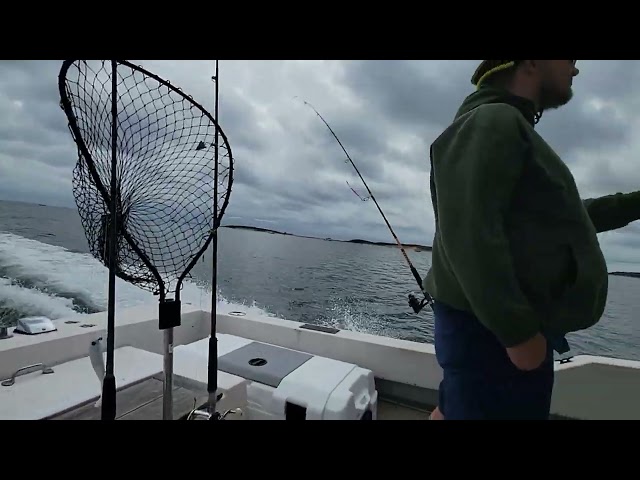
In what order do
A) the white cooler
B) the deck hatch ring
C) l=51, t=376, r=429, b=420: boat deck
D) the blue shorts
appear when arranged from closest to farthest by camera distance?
the blue shorts → l=51, t=376, r=429, b=420: boat deck → the white cooler → the deck hatch ring

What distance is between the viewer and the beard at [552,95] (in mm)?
763

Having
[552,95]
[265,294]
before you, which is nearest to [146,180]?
[552,95]

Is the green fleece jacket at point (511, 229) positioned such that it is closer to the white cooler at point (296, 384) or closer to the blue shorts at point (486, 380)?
the blue shorts at point (486, 380)

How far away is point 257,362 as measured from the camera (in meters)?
1.52

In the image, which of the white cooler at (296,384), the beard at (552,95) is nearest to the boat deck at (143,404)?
the white cooler at (296,384)

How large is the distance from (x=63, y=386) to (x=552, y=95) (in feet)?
5.81

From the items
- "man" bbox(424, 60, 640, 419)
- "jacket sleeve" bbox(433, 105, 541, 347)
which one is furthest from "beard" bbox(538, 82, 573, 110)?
"jacket sleeve" bbox(433, 105, 541, 347)

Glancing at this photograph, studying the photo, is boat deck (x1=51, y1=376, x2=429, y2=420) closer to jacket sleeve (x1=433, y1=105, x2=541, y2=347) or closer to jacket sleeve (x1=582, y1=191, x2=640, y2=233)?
jacket sleeve (x1=433, y1=105, x2=541, y2=347)

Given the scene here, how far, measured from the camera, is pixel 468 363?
2.30 feet

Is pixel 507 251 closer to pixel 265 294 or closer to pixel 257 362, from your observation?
pixel 257 362

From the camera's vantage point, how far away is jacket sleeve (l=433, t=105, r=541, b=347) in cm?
56
